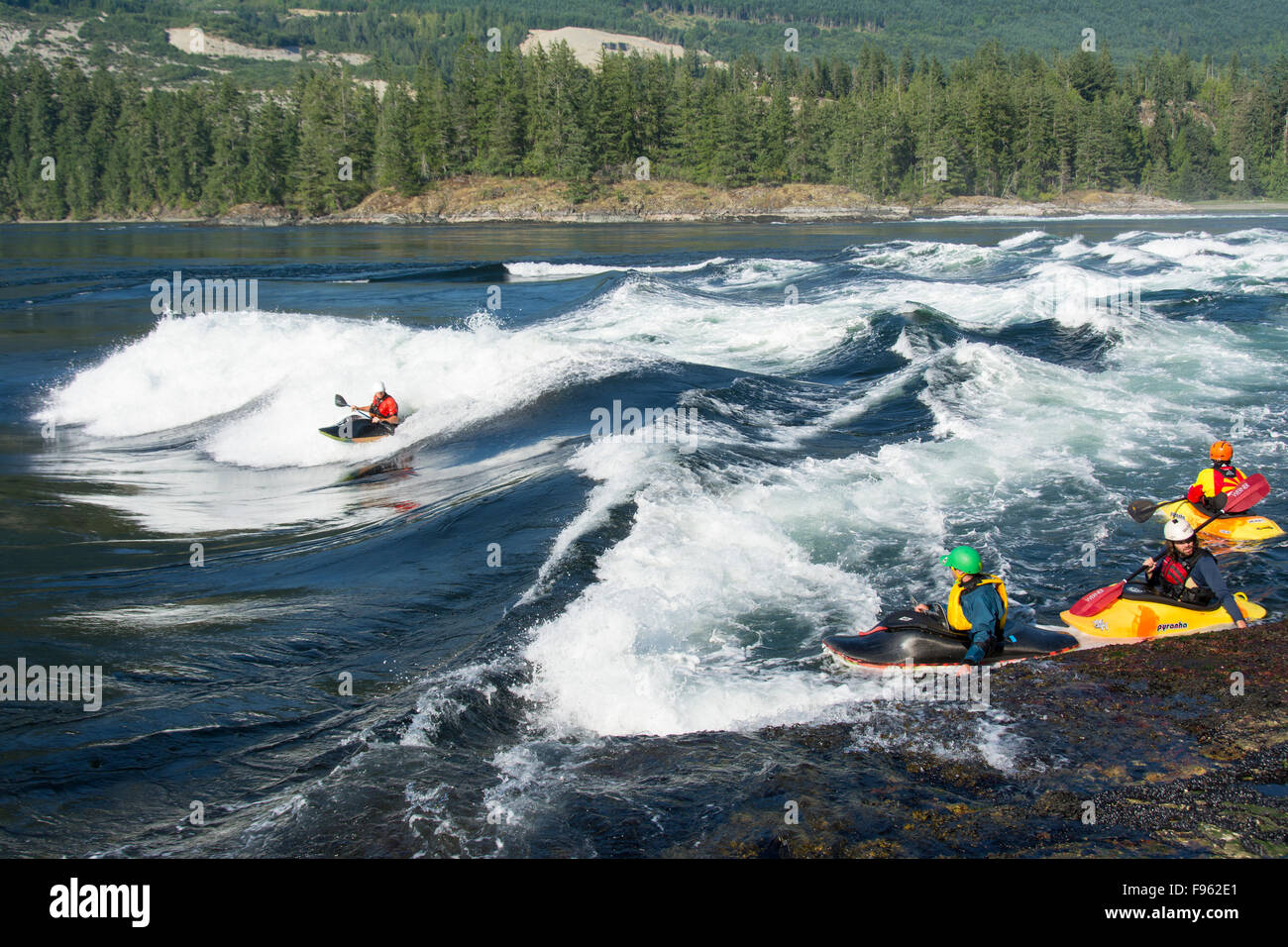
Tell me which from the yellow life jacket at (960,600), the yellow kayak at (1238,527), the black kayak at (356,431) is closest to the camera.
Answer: the yellow life jacket at (960,600)

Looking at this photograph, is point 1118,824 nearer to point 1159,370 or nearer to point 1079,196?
point 1159,370

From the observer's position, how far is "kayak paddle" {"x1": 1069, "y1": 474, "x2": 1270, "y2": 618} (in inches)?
375

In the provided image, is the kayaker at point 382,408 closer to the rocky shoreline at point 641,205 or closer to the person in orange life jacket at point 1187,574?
the person in orange life jacket at point 1187,574

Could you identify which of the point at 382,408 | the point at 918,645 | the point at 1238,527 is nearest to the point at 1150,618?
the point at 918,645

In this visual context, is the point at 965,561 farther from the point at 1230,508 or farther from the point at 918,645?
the point at 1230,508

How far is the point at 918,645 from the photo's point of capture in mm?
8664

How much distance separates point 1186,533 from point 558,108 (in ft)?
370

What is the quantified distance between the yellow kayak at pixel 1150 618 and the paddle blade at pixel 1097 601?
46mm

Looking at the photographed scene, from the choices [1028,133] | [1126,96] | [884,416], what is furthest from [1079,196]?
[884,416]

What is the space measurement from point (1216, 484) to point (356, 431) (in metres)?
14.6

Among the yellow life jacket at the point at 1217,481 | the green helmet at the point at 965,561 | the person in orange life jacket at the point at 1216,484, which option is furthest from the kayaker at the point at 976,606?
the yellow life jacket at the point at 1217,481

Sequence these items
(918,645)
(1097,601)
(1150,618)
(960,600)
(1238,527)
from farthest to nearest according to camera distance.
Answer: (1238,527)
(1097,601)
(1150,618)
(960,600)
(918,645)

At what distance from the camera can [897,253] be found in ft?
170

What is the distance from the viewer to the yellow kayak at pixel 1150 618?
931 cm
